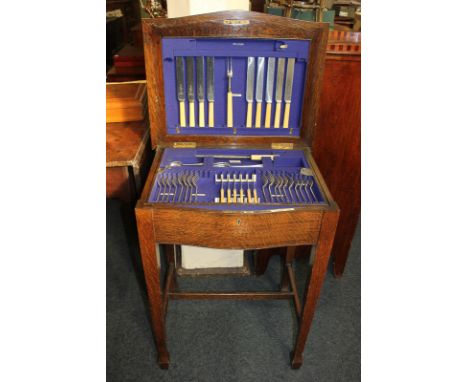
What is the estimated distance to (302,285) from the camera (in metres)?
2.14

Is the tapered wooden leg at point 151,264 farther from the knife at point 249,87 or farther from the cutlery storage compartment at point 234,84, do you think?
the knife at point 249,87

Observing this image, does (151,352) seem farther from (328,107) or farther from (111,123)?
(328,107)

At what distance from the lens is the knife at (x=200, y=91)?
1434mm

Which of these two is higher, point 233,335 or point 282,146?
point 282,146

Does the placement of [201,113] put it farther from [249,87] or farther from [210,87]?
[249,87]

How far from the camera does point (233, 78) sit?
4.90ft

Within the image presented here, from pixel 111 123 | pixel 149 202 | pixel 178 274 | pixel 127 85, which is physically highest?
pixel 127 85

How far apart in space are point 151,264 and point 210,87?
0.75 metres

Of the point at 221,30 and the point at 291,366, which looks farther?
the point at 291,366

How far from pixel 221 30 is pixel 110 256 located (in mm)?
1664

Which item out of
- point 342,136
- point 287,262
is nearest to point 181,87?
point 342,136

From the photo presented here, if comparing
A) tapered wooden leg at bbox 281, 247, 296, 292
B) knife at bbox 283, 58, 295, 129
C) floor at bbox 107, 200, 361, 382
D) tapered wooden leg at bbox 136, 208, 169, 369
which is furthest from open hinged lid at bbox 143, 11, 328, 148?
floor at bbox 107, 200, 361, 382

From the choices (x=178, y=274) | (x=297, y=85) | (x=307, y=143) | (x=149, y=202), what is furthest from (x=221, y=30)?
(x=178, y=274)

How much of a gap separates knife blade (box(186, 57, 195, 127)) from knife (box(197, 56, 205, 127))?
22 mm
